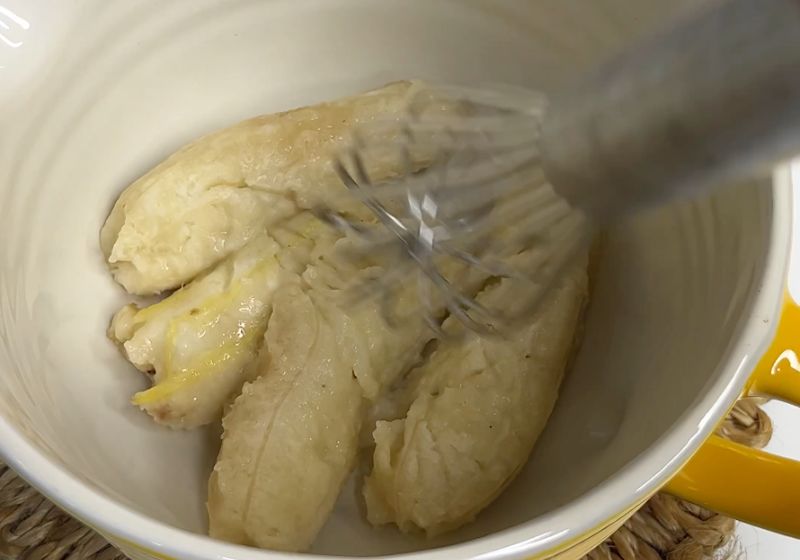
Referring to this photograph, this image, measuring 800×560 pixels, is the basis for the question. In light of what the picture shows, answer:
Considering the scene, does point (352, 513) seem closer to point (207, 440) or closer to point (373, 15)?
point (207, 440)

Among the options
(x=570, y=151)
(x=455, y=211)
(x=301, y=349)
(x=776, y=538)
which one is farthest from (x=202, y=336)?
(x=776, y=538)

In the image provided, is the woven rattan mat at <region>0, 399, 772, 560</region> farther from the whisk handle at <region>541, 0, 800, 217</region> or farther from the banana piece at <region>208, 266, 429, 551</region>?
the whisk handle at <region>541, 0, 800, 217</region>

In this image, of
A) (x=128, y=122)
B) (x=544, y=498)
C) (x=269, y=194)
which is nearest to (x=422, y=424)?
(x=544, y=498)

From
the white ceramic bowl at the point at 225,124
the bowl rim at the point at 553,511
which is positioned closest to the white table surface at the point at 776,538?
the white ceramic bowl at the point at 225,124

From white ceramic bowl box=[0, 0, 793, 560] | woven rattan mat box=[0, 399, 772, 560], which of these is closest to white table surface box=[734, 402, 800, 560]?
woven rattan mat box=[0, 399, 772, 560]

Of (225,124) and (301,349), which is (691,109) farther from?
(225,124)

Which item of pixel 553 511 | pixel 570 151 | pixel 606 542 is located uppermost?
pixel 570 151
